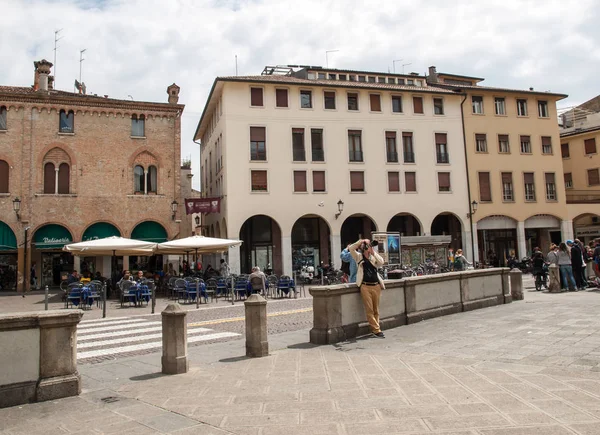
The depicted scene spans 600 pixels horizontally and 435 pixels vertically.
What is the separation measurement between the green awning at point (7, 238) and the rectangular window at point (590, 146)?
144 feet

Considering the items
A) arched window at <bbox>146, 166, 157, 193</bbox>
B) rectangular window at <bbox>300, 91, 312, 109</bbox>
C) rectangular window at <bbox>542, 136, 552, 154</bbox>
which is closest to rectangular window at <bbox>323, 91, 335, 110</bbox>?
rectangular window at <bbox>300, 91, 312, 109</bbox>

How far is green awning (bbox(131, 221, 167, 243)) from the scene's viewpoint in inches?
1125

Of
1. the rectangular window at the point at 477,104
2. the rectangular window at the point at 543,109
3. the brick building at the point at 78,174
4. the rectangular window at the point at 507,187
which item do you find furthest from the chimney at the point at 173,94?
the rectangular window at the point at 543,109

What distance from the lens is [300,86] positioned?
3281 cm

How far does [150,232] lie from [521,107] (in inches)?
1146

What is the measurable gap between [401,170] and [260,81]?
11374 mm

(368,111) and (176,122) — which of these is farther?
(368,111)

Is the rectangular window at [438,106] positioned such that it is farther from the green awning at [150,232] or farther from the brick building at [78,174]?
the green awning at [150,232]

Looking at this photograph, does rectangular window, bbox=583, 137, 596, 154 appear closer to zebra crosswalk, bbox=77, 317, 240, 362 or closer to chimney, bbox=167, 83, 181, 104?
chimney, bbox=167, 83, 181, 104

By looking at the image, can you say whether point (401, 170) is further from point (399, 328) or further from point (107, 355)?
point (107, 355)

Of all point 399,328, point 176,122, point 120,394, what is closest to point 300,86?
point 176,122

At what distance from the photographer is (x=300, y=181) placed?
106 feet

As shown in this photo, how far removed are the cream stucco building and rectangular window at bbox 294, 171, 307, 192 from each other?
0.07m

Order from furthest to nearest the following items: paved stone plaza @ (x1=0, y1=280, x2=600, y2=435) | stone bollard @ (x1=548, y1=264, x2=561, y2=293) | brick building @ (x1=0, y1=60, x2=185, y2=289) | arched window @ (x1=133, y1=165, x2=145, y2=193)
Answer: arched window @ (x1=133, y1=165, x2=145, y2=193) < brick building @ (x1=0, y1=60, x2=185, y2=289) < stone bollard @ (x1=548, y1=264, x2=561, y2=293) < paved stone plaza @ (x1=0, y1=280, x2=600, y2=435)
